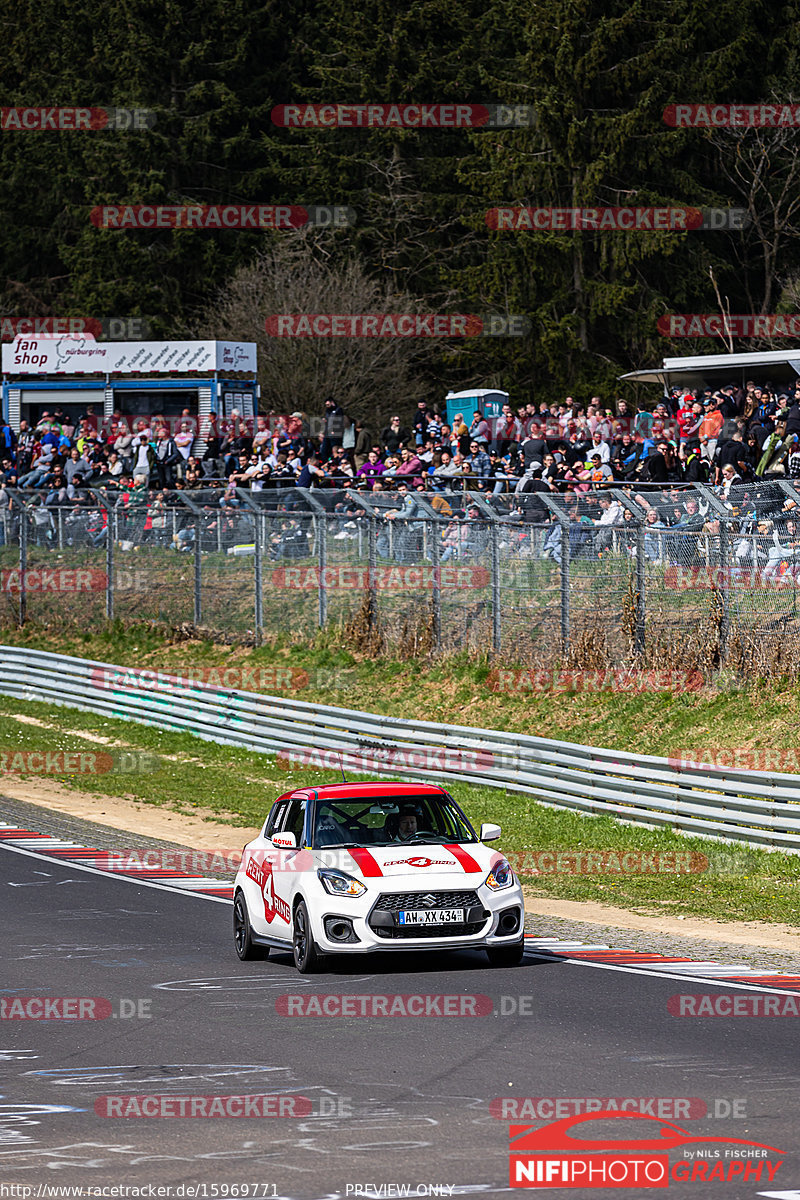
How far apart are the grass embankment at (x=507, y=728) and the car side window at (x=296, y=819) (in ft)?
13.6

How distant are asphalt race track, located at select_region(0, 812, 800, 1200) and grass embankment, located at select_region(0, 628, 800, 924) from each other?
422 centimetres

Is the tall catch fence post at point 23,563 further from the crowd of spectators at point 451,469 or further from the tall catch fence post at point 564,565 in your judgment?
the tall catch fence post at point 564,565

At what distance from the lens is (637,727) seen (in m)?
22.8

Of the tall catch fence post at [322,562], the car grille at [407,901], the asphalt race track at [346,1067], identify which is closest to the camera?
the asphalt race track at [346,1067]

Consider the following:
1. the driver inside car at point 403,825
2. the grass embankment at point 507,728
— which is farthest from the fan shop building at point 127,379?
the driver inside car at point 403,825

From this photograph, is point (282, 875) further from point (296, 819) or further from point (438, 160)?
point (438, 160)

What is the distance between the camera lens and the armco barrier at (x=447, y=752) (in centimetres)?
1861

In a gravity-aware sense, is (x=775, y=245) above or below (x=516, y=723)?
above

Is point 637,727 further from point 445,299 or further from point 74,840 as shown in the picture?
point 445,299

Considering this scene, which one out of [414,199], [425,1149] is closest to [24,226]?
[414,199]

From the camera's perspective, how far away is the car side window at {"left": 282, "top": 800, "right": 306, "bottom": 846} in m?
13.8

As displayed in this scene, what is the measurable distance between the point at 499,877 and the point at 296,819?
1902 millimetres

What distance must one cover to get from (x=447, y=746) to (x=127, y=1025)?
1231 cm

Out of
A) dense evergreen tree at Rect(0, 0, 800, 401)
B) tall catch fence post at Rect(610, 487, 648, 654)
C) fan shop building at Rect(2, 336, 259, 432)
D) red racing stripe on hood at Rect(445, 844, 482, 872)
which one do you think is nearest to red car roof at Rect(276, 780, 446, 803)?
red racing stripe on hood at Rect(445, 844, 482, 872)
